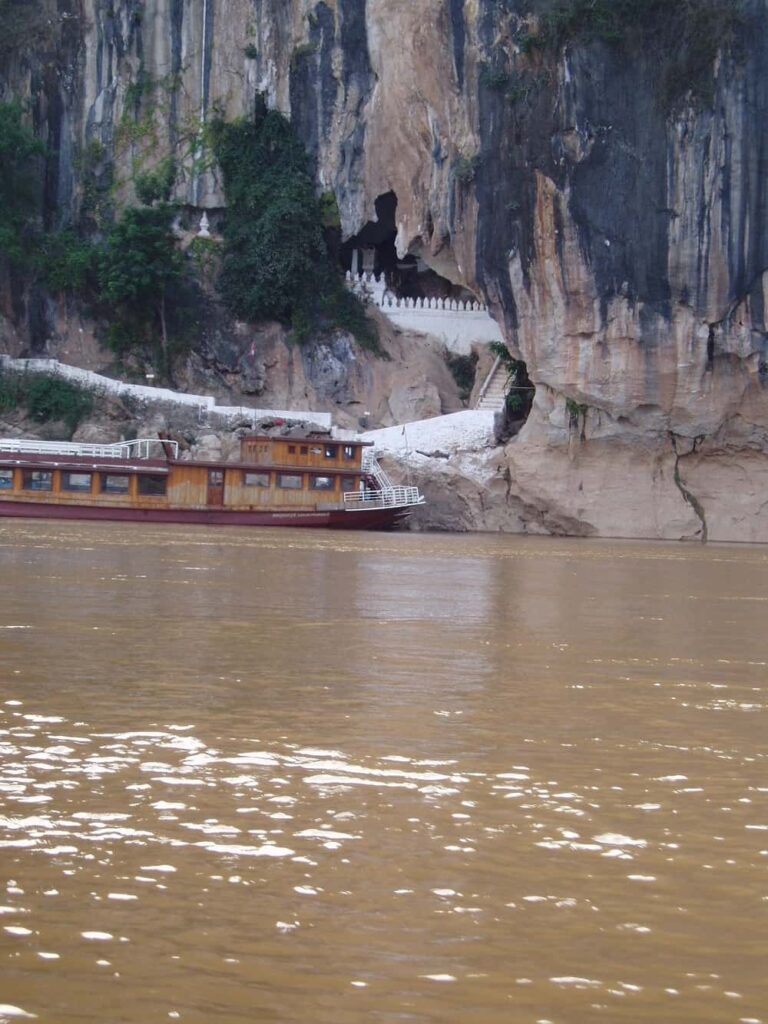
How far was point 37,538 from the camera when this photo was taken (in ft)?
90.7

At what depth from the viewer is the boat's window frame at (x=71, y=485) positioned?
39875mm

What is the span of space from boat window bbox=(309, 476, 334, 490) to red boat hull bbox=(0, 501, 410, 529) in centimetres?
104

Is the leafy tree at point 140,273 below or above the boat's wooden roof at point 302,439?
above

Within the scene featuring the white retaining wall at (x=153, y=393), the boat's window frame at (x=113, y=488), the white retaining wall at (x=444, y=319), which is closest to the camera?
the boat's window frame at (x=113, y=488)

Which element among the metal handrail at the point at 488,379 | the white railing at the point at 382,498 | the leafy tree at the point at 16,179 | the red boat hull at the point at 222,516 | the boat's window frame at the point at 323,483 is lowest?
the red boat hull at the point at 222,516

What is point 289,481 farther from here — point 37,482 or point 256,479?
point 37,482

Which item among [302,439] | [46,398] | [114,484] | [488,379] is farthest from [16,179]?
[488,379]

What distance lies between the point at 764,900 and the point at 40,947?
251 cm

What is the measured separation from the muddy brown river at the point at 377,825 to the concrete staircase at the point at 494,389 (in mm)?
33257

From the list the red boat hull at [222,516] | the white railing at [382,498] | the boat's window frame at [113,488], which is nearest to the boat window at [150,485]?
the boat's window frame at [113,488]

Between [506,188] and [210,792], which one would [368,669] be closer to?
[210,792]

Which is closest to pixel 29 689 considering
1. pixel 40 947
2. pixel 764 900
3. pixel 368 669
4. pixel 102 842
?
pixel 368 669

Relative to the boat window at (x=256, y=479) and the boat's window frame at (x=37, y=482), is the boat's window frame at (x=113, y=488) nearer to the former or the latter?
the boat's window frame at (x=37, y=482)

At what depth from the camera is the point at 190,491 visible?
4006 cm
